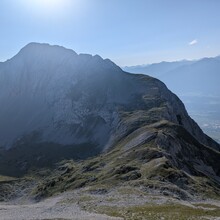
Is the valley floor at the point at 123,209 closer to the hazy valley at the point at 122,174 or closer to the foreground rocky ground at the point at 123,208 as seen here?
the foreground rocky ground at the point at 123,208

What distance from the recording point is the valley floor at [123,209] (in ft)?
170

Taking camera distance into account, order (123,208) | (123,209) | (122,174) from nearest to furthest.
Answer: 1. (123,209)
2. (123,208)
3. (122,174)

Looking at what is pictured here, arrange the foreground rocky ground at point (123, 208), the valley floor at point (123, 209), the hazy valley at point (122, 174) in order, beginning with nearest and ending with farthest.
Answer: the valley floor at point (123, 209) < the foreground rocky ground at point (123, 208) < the hazy valley at point (122, 174)

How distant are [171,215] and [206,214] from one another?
6.02m

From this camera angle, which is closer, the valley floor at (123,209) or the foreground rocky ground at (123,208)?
the valley floor at (123,209)

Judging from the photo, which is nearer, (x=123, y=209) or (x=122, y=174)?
(x=123, y=209)

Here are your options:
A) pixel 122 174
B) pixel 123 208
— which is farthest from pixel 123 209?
pixel 122 174

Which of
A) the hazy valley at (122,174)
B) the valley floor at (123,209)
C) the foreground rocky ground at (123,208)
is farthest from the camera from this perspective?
the hazy valley at (122,174)

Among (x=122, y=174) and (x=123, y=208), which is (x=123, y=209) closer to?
(x=123, y=208)

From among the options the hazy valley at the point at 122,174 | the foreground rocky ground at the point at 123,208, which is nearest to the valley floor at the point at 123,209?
the foreground rocky ground at the point at 123,208

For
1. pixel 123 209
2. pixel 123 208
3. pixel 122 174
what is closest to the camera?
pixel 123 209

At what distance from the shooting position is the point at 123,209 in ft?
200

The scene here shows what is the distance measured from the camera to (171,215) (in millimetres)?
50062

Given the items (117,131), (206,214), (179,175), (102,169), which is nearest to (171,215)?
(206,214)
